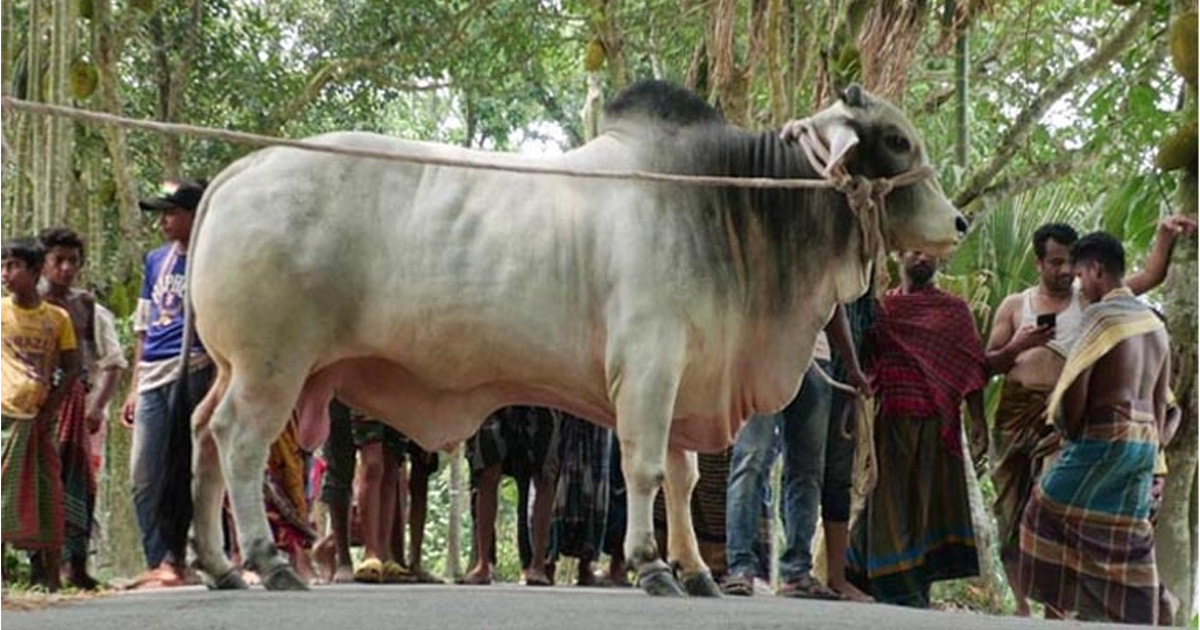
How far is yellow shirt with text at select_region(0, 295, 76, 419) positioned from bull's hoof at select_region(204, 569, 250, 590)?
64.7 inches

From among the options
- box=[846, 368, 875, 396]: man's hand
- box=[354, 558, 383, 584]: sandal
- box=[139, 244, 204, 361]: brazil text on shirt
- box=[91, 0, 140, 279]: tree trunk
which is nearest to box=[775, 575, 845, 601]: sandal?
box=[846, 368, 875, 396]: man's hand

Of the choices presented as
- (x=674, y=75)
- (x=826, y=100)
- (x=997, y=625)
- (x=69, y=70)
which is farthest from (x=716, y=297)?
(x=674, y=75)

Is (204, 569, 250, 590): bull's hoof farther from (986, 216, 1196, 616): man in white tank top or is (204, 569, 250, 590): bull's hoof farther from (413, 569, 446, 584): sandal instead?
(986, 216, 1196, 616): man in white tank top

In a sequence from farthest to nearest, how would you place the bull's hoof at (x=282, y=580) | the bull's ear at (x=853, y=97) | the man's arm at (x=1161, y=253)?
1. the bull's ear at (x=853, y=97)
2. the man's arm at (x=1161, y=253)
3. the bull's hoof at (x=282, y=580)

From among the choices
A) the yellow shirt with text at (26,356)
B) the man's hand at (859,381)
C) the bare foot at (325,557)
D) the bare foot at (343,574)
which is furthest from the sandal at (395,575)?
the man's hand at (859,381)

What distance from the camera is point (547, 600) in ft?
25.1

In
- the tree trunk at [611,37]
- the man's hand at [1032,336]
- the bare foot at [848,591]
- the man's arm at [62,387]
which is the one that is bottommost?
the bare foot at [848,591]

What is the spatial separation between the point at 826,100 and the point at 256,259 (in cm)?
471

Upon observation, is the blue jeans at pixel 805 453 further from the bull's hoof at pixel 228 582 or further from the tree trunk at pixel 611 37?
the tree trunk at pixel 611 37

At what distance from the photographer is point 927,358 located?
392 inches

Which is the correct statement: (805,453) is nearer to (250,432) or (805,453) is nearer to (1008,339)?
(1008,339)

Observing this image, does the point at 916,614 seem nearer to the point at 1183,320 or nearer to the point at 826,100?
the point at 1183,320

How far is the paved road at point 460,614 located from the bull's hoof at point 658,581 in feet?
0.90

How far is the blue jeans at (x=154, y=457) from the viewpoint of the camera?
30.2ft
